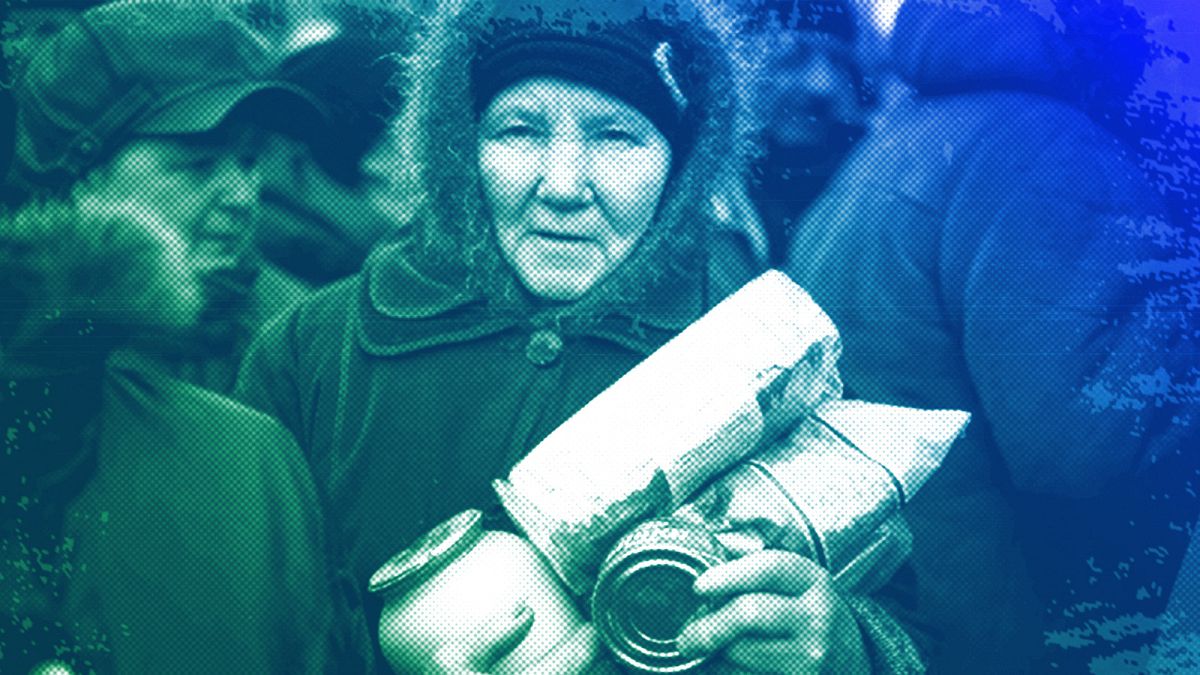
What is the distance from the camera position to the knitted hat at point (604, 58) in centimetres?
281

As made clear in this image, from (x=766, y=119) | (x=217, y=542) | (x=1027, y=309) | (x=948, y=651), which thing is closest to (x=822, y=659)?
(x=948, y=651)

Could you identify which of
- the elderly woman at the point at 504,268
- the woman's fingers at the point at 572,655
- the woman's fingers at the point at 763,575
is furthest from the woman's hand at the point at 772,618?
the elderly woman at the point at 504,268

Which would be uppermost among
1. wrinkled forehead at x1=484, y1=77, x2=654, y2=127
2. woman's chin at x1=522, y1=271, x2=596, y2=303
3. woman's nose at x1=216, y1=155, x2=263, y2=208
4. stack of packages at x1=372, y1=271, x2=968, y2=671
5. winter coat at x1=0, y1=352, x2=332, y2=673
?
wrinkled forehead at x1=484, y1=77, x2=654, y2=127

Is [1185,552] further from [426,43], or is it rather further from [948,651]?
[426,43]

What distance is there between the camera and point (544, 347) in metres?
2.90

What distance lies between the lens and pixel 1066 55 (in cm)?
294

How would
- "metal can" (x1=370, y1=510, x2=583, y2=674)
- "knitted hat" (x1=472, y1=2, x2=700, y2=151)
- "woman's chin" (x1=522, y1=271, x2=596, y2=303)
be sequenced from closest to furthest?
"metal can" (x1=370, y1=510, x2=583, y2=674), "knitted hat" (x1=472, y1=2, x2=700, y2=151), "woman's chin" (x1=522, y1=271, x2=596, y2=303)

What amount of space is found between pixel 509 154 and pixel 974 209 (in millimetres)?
1148

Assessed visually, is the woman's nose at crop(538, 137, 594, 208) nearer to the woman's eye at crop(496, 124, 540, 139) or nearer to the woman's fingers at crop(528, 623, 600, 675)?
the woman's eye at crop(496, 124, 540, 139)

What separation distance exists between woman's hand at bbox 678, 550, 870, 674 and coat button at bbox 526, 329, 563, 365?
691 millimetres

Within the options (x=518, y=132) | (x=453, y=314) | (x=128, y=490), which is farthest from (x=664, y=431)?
(x=128, y=490)

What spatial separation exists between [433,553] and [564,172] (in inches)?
37.1

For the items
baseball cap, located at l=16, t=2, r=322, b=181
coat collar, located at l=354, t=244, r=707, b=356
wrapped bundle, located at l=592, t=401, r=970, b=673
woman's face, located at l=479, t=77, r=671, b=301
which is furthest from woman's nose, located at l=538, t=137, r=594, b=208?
wrapped bundle, located at l=592, t=401, r=970, b=673

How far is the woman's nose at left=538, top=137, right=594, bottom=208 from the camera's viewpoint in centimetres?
284
